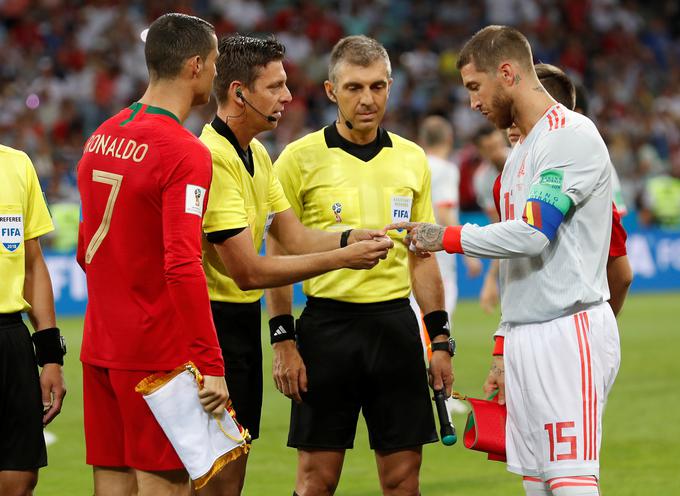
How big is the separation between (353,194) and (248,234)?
854 millimetres

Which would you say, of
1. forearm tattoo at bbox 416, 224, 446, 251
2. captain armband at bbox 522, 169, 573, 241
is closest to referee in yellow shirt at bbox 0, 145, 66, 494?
forearm tattoo at bbox 416, 224, 446, 251

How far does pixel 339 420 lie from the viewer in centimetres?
552

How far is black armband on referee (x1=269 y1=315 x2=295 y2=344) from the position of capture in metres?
5.48

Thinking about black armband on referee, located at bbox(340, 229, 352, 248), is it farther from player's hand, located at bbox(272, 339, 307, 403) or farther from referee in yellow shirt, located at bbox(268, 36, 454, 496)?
player's hand, located at bbox(272, 339, 307, 403)

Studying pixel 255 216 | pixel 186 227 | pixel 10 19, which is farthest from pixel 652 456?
pixel 10 19

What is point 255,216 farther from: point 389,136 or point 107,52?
point 107,52

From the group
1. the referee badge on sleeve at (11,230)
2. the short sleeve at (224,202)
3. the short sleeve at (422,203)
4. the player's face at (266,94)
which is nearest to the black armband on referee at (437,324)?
the short sleeve at (422,203)

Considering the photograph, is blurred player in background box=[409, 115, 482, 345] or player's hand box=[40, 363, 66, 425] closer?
player's hand box=[40, 363, 66, 425]

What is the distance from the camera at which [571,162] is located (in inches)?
175

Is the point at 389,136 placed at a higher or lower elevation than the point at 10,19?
lower

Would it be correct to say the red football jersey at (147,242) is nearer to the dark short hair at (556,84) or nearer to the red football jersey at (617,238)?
the dark short hair at (556,84)

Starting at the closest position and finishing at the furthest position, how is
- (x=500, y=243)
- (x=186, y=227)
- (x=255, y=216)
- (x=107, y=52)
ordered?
(x=186, y=227) < (x=500, y=243) < (x=255, y=216) < (x=107, y=52)

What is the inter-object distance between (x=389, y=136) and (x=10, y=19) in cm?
1634

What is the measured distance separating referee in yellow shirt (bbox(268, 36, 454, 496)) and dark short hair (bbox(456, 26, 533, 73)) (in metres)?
0.92
